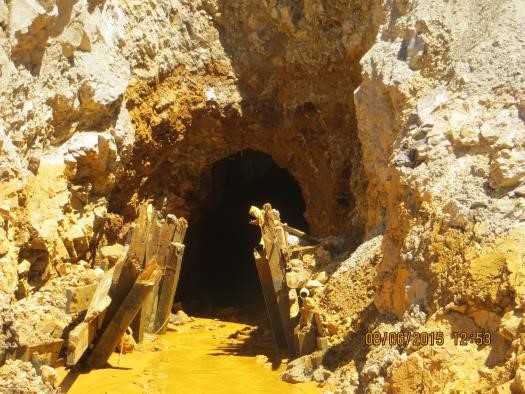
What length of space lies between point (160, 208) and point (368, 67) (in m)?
5.26

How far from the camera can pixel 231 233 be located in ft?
56.7

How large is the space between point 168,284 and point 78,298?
2618mm

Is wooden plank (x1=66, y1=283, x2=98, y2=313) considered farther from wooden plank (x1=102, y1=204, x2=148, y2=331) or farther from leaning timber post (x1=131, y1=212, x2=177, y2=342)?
leaning timber post (x1=131, y1=212, x2=177, y2=342)

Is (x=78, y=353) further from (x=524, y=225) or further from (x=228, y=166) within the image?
(x=228, y=166)

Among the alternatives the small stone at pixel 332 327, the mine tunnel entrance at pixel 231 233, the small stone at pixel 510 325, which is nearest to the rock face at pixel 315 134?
the small stone at pixel 510 325

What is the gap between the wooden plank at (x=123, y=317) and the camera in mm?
7387

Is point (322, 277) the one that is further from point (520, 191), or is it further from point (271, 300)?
point (520, 191)

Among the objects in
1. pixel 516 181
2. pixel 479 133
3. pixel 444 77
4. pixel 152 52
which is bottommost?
pixel 516 181

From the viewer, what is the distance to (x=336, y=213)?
40.2 ft

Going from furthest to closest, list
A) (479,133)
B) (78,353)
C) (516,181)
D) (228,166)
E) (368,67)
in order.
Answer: (228,166) → (368,67) → (78,353) → (479,133) → (516,181)

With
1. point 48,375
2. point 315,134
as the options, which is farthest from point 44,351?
point 315,134

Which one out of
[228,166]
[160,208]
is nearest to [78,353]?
[160,208]

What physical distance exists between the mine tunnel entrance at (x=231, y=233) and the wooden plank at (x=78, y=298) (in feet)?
18.8

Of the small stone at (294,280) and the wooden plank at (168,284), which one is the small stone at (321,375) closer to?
the small stone at (294,280)
